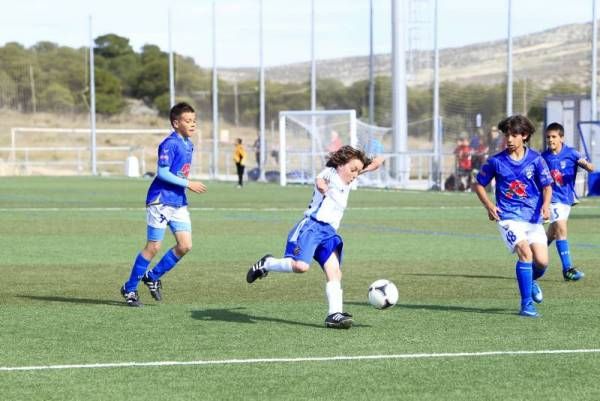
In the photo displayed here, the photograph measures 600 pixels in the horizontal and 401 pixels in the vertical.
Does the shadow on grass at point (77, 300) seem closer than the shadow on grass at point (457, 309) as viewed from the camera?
No

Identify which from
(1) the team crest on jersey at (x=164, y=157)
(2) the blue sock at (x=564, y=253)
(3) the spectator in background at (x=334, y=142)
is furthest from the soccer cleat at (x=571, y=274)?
(3) the spectator in background at (x=334, y=142)

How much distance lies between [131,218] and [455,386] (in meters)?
18.4

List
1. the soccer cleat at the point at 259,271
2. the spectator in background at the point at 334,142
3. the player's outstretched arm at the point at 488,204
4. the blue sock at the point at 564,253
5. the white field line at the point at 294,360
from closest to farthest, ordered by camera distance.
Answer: the white field line at the point at 294,360 → the soccer cleat at the point at 259,271 → the player's outstretched arm at the point at 488,204 → the blue sock at the point at 564,253 → the spectator in background at the point at 334,142

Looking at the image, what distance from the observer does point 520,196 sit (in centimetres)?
1156

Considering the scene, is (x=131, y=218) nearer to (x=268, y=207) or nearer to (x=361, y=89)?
(x=268, y=207)

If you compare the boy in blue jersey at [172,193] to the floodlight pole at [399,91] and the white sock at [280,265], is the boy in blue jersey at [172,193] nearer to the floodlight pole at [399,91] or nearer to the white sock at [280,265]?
the white sock at [280,265]

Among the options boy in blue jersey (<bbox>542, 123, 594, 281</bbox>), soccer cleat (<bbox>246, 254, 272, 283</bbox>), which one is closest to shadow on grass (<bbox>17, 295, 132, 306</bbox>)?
soccer cleat (<bbox>246, 254, 272, 283</bbox>)

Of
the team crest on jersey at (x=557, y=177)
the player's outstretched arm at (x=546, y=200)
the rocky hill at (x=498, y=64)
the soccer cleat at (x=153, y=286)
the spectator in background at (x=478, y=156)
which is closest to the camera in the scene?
the player's outstretched arm at (x=546, y=200)

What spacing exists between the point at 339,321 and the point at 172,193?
2.42m

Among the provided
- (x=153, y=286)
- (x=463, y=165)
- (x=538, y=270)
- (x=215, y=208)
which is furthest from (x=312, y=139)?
(x=538, y=270)

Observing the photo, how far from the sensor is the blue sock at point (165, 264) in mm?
12266

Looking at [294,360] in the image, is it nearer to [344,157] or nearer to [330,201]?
[330,201]

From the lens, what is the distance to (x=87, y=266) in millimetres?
16219

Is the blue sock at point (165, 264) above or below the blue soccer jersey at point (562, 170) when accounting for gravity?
below
